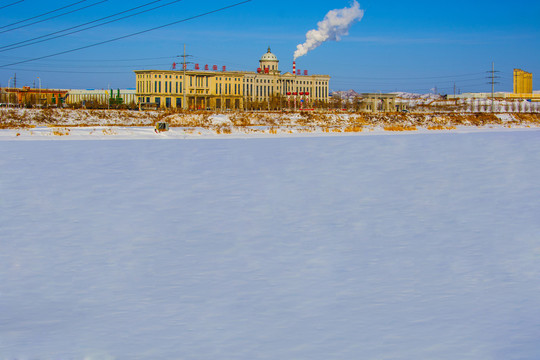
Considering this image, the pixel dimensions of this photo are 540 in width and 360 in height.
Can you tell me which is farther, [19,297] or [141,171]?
[141,171]

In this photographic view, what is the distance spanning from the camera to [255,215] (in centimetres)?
1111

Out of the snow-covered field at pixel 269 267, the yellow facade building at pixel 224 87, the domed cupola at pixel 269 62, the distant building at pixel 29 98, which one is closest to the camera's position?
the snow-covered field at pixel 269 267

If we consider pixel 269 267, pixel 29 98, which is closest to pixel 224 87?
pixel 29 98

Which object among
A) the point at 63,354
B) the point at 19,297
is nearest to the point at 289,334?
the point at 63,354

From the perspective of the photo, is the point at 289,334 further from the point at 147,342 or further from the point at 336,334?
the point at 147,342

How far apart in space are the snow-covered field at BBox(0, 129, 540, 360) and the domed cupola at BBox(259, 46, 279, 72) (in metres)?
148

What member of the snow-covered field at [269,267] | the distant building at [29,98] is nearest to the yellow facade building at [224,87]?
the distant building at [29,98]

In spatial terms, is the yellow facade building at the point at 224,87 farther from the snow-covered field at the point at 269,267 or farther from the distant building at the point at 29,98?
the snow-covered field at the point at 269,267

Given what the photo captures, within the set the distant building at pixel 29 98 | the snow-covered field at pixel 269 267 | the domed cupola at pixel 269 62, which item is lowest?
the snow-covered field at pixel 269 267

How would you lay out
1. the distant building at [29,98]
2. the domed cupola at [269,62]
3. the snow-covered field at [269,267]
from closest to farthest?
1. the snow-covered field at [269,267]
2. the distant building at [29,98]
3. the domed cupola at [269,62]

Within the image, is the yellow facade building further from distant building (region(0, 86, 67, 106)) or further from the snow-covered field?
the snow-covered field

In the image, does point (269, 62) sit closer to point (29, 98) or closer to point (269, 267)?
point (29, 98)

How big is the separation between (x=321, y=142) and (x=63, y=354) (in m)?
24.5

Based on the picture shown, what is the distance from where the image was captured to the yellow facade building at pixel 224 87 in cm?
14238
